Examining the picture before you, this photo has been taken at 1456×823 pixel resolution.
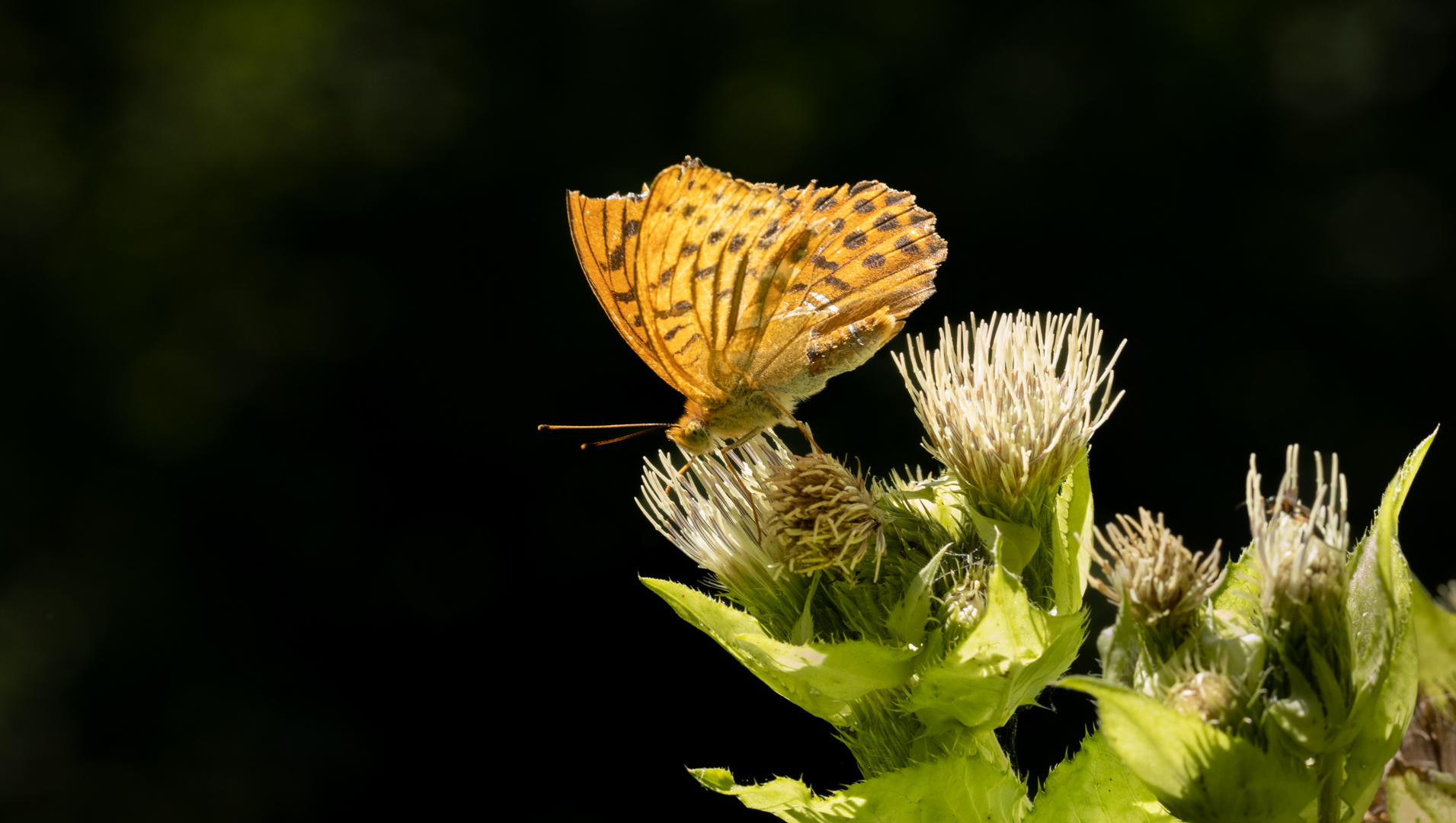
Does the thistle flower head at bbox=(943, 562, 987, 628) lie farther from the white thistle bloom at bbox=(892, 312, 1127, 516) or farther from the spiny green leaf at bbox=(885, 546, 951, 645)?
the white thistle bloom at bbox=(892, 312, 1127, 516)

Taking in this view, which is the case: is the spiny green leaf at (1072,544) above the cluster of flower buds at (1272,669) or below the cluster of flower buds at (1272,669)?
below

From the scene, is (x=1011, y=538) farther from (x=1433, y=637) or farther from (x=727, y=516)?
(x=1433, y=637)

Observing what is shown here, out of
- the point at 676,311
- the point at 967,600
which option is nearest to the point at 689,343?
the point at 676,311

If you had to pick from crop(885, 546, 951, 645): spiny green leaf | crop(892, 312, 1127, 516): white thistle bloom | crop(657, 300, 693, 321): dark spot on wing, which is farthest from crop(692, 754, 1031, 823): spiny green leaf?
crop(657, 300, 693, 321): dark spot on wing

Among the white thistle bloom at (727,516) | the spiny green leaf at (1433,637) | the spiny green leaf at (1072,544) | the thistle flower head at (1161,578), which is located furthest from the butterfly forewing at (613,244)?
the spiny green leaf at (1433,637)

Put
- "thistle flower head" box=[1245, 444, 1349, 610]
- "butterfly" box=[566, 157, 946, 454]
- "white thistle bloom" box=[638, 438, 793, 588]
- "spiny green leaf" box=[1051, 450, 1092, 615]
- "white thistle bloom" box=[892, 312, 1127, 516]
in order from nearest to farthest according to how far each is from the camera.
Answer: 1. "thistle flower head" box=[1245, 444, 1349, 610]
2. "spiny green leaf" box=[1051, 450, 1092, 615]
3. "white thistle bloom" box=[892, 312, 1127, 516]
4. "white thistle bloom" box=[638, 438, 793, 588]
5. "butterfly" box=[566, 157, 946, 454]

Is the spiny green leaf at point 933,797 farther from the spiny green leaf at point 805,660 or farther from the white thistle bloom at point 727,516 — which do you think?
the white thistle bloom at point 727,516
